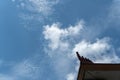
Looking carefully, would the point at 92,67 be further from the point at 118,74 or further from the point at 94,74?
the point at 118,74

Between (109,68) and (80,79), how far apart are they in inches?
133

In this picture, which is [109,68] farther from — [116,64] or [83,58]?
[83,58]

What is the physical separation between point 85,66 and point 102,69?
1.81 m

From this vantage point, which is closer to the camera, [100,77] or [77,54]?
[100,77]

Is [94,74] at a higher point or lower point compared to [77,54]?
lower

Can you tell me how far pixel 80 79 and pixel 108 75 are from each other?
3.02 meters

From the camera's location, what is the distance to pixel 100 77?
108 feet

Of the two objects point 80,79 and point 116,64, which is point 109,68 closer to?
point 116,64

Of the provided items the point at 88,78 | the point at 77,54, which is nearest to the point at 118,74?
the point at 88,78

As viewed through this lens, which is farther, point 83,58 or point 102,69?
point 83,58

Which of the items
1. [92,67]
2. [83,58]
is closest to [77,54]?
[83,58]

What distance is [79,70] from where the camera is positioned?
33281mm

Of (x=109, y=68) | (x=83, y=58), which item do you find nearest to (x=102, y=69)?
(x=109, y=68)

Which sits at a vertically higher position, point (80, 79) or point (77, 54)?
point (77, 54)
